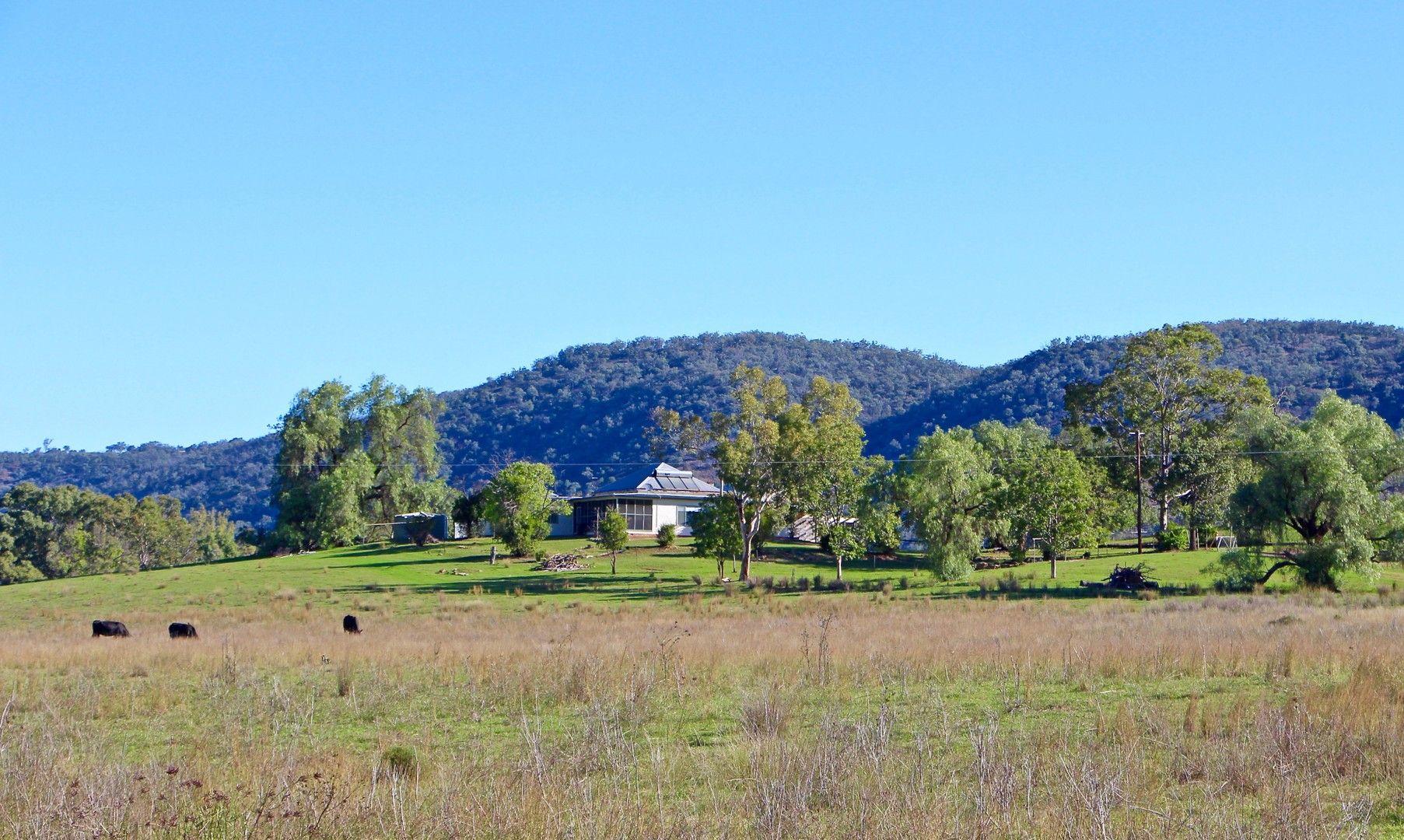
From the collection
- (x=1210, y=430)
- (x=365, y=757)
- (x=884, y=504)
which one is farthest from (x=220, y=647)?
(x=1210, y=430)

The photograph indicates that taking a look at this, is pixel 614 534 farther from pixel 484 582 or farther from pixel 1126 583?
pixel 1126 583

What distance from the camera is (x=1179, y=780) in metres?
9.59

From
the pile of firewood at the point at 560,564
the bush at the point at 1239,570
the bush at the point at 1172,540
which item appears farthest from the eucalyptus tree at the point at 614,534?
the bush at the point at 1239,570

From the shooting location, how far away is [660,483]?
9562 cm

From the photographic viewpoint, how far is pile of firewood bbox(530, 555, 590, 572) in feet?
213

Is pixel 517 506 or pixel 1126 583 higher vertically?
pixel 517 506

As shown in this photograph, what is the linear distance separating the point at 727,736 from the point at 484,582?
47732mm

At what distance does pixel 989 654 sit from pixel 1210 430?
195 ft

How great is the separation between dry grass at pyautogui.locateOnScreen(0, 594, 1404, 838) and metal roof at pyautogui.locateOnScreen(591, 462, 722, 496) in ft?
227

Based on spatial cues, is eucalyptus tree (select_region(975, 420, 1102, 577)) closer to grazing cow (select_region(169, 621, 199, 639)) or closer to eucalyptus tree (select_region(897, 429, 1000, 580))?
eucalyptus tree (select_region(897, 429, 1000, 580))

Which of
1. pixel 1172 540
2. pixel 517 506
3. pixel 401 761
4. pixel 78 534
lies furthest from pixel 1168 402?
pixel 78 534

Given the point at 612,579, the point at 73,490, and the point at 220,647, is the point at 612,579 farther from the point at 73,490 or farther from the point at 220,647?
the point at 73,490

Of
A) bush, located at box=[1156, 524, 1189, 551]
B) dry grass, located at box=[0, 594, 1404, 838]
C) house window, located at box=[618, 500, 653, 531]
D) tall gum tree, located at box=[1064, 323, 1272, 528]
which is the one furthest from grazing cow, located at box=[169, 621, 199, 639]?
house window, located at box=[618, 500, 653, 531]

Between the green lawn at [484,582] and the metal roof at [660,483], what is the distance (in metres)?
14.7
